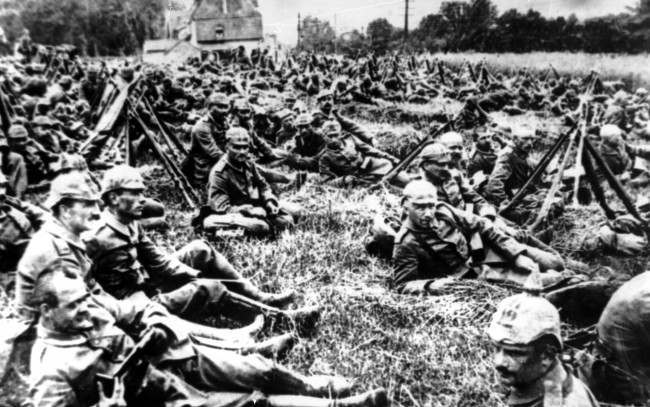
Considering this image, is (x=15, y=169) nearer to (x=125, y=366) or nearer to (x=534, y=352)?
(x=125, y=366)

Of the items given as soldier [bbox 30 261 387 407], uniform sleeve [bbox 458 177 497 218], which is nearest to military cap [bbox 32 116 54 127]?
uniform sleeve [bbox 458 177 497 218]

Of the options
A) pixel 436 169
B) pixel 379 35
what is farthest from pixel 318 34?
pixel 436 169

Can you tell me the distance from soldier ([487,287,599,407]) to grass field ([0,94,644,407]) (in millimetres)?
1438

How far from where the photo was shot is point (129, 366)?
2.74 metres

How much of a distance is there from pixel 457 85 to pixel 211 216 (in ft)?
58.7

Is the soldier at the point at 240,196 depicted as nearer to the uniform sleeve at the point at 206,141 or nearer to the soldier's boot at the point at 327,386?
the uniform sleeve at the point at 206,141

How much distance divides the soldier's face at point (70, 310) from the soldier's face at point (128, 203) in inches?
48.5

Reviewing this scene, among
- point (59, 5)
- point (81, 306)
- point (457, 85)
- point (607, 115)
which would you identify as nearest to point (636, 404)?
point (81, 306)

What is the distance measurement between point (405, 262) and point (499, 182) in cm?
316

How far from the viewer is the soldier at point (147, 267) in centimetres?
399

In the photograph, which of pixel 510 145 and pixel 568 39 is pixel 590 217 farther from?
pixel 568 39

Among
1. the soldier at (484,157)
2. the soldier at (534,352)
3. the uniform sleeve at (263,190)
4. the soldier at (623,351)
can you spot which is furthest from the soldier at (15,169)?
the soldier at (623,351)

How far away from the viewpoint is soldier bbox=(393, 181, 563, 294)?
502cm

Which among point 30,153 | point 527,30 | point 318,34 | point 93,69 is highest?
point 318,34
